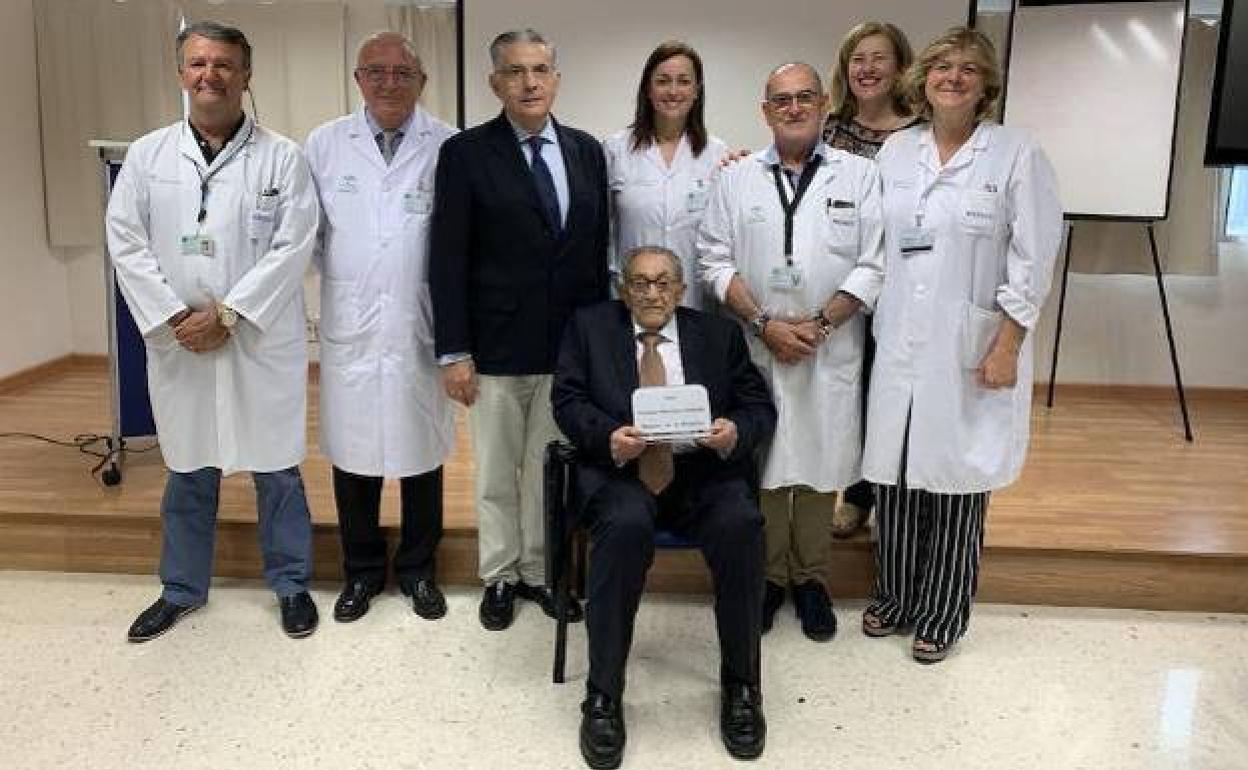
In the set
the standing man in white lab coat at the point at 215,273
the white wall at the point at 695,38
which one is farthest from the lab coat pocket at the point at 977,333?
the white wall at the point at 695,38

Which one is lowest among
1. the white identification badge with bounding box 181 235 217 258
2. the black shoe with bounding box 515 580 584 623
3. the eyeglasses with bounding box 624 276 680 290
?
the black shoe with bounding box 515 580 584 623

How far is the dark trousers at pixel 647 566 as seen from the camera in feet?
7.45

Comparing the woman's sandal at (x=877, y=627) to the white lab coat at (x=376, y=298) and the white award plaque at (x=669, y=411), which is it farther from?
the white lab coat at (x=376, y=298)

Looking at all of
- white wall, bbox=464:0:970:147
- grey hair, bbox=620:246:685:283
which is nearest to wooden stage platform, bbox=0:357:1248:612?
grey hair, bbox=620:246:685:283

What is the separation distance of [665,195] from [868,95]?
624 mm

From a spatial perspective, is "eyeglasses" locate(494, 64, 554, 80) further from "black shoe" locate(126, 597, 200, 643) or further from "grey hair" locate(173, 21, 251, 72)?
"black shoe" locate(126, 597, 200, 643)

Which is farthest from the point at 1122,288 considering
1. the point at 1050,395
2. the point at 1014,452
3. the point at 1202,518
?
the point at 1014,452

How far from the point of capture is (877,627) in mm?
2867

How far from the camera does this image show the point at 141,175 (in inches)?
102

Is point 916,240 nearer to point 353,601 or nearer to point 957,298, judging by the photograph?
point 957,298

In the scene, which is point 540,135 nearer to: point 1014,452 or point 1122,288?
point 1014,452

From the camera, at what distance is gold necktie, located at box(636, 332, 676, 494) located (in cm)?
243

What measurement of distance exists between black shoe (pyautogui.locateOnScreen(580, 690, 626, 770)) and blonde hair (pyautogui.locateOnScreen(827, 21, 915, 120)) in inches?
64.6

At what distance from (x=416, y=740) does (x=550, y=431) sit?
851 millimetres
